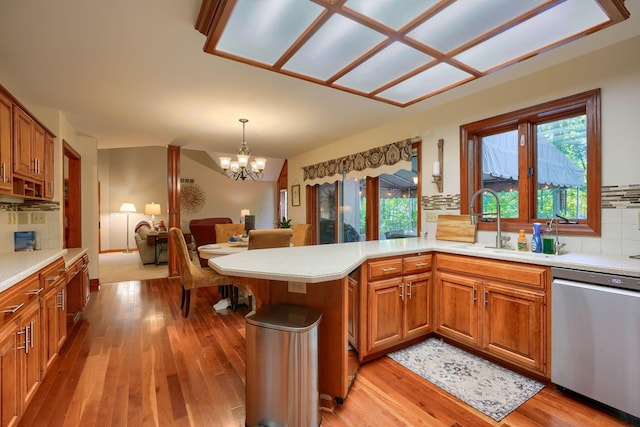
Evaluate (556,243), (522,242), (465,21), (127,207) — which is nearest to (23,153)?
(465,21)

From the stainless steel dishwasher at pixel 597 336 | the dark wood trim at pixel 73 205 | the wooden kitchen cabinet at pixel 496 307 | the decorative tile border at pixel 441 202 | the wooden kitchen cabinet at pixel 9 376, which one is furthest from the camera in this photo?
the dark wood trim at pixel 73 205

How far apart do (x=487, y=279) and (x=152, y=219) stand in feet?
29.9

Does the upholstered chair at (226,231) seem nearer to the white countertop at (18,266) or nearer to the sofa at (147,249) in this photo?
the white countertop at (18,266)

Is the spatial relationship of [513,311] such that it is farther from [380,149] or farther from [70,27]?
[70,27]

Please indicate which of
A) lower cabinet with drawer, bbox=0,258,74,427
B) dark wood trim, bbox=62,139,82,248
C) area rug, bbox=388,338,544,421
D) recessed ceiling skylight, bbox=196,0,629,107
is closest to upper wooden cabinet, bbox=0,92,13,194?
lower cabinet with drawer, bbox=0,258,74,427

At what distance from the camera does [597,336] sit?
1702 millimetres

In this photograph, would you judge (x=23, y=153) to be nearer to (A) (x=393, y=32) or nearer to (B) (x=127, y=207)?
(A) (x=393, y=32)

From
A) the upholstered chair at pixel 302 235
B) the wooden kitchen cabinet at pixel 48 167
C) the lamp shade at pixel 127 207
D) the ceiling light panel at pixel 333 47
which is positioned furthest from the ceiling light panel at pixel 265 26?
the lamp shade at pixel 127 207

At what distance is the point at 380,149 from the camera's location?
393 cm

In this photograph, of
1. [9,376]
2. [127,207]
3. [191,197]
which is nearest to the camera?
[9,376]

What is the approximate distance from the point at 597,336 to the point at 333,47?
93.4 inches

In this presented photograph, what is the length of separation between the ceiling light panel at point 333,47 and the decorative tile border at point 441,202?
1.81m

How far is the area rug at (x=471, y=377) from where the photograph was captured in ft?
5.87

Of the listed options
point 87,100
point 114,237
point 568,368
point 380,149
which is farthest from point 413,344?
point 114,237
